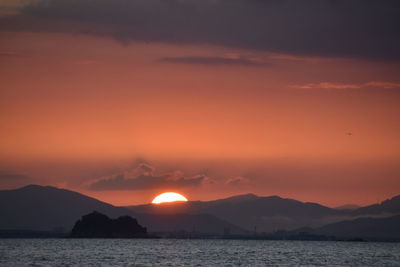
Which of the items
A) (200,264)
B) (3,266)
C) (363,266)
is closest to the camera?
(3,266)

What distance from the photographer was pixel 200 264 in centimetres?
16412

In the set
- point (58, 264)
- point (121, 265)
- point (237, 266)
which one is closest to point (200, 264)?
point (237, 266)

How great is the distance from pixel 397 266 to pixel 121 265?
6526cm

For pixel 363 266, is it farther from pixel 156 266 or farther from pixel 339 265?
pixel 156 266

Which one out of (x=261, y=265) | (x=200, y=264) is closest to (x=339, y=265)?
(x=261, y=265)

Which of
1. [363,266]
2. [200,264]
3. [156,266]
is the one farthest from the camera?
[363,266]

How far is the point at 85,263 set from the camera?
15738cm

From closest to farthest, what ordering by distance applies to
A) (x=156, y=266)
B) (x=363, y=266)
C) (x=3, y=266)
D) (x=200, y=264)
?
(x=3, y=266)
(x=156, y=266)
(x=200, y=264)
(x=363, y=266)

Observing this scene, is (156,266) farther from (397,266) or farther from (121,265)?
(397,266)

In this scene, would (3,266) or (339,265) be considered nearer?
(3,266)

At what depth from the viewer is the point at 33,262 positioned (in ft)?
512

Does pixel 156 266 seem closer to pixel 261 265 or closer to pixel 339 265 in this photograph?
pixel 261 265

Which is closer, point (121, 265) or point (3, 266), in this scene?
point (3, 266)

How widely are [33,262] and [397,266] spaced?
81.0 meters
